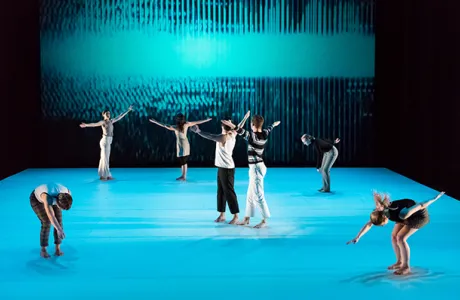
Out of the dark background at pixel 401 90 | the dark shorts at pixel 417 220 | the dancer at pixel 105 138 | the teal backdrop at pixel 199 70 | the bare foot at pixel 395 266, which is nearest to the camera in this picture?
the dark shorts at pixel 417 220

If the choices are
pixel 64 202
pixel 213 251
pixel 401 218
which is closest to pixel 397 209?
pixel 401 218

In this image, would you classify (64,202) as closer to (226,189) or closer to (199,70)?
(226,189)

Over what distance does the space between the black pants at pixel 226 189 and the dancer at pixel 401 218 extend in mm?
2592

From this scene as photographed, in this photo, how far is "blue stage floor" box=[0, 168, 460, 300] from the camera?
19.6ft

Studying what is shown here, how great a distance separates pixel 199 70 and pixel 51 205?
399 inches

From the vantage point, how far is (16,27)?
48.9ft

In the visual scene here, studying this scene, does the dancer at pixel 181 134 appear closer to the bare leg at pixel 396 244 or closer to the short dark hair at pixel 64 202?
the short dark hair at pixel 64 202

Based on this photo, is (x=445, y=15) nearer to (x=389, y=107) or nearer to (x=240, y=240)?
(x=389, y=107)

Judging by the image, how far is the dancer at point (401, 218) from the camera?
6160mm

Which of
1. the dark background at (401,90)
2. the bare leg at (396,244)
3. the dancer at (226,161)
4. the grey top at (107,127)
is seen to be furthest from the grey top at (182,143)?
the bare leg at (396,244)

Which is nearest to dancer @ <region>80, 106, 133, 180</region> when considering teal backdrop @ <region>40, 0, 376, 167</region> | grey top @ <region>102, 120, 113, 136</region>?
grey top @ <region>102, 120, 113, 136</region>

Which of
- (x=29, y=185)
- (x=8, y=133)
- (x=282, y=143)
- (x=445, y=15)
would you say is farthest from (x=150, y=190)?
(x=445, y=15)

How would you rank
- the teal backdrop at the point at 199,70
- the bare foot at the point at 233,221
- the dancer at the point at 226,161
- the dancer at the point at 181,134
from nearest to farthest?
the dancer at the point at 226,161, the bare foot at the point at 233,221, the dancer at the point at 181,134, the teal backdrop at the point at 199,70

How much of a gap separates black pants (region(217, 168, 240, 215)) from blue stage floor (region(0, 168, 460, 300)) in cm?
34
